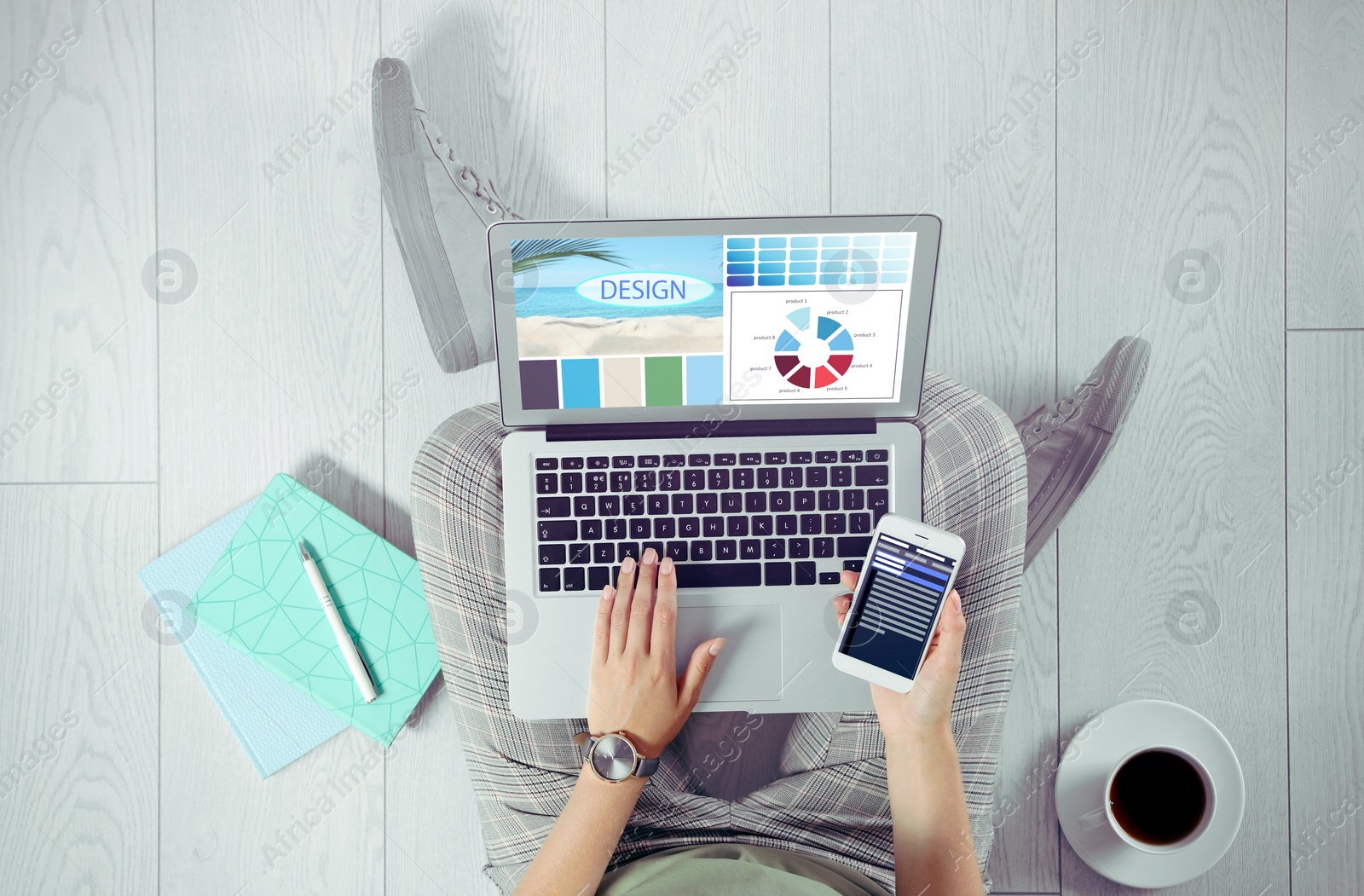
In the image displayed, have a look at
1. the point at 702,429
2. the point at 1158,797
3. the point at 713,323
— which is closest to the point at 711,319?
the point at 713,323

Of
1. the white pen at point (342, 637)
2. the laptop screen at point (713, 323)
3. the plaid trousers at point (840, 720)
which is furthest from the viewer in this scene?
the white pen at point (342, 637)

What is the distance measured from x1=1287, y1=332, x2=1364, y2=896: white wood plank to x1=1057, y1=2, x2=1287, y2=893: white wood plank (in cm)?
2

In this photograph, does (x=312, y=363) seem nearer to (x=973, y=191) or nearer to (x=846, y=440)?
(x=846, y=440)

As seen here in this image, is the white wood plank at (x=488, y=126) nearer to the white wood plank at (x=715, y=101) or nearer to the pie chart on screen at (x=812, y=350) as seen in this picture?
the white wood plank at (x=715, y=101)

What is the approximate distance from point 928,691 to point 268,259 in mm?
899

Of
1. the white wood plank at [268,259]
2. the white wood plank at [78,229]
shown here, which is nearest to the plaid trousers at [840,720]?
the white wood plank at [268,259]

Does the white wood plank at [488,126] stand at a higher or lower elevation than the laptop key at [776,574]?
higher

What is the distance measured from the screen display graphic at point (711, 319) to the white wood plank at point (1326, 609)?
622 millimetres

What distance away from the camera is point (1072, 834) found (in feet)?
2.75

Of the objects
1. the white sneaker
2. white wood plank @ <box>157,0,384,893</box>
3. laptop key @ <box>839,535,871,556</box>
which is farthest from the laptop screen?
white wood plank @ <box>157,0,384,893</box>

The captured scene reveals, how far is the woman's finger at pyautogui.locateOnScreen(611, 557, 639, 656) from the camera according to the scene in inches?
28.7

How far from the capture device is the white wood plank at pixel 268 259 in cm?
96

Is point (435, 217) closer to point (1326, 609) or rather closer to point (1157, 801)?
point (1157, 801)

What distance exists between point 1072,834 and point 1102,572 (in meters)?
0.30
